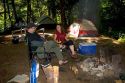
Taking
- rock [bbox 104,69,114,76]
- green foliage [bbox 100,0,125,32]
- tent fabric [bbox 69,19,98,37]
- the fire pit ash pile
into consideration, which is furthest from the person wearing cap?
green foliage [bbox 100,0,125,32]

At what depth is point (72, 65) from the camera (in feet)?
26.3

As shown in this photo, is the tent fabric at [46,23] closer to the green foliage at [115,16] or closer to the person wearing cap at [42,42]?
the green foliage at [115,16]

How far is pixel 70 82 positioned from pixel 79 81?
248 millimetres

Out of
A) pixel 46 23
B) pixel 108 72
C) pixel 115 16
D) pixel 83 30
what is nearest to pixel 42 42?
pixel 108 72

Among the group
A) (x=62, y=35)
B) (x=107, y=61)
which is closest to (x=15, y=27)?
(x=62, y=35)

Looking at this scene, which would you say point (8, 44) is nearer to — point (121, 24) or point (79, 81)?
point (79, 81)

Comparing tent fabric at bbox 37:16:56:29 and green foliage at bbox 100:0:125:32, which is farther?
tent fabric at bbox 37:16:56:29

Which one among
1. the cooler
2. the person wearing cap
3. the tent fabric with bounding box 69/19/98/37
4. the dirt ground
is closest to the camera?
the dirt ground

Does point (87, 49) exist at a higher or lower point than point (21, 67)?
higher

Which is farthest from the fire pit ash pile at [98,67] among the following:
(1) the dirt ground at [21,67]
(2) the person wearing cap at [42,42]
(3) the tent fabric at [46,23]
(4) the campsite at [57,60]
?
(3) the tent fabric at [46,23]

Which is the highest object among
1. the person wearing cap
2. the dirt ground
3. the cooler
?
the person wearing cap

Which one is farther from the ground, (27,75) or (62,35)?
(62,35)

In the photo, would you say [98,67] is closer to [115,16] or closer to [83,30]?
[83,30]

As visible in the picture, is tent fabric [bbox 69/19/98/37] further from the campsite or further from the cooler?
the cooler
